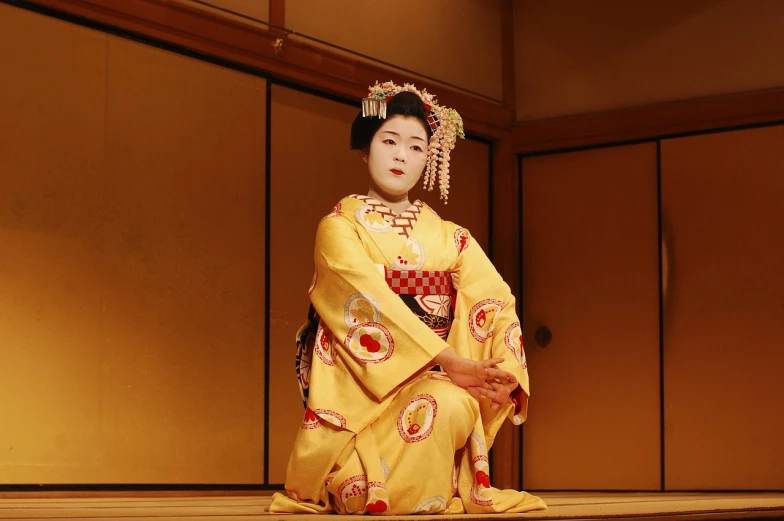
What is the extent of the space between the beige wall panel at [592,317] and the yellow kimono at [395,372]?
9.00ft

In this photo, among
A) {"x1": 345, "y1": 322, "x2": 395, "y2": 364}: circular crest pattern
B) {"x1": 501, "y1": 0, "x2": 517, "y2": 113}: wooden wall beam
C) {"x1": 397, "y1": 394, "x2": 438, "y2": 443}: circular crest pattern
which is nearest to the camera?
{"x1": 397, "y1": 394, "x2": 438, "y2": 443}: circular crest pattern

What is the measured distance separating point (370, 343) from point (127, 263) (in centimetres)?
190

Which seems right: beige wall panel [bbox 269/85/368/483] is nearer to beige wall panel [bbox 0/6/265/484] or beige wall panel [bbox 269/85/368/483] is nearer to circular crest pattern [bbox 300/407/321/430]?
beige wall panel [bbox 0/6/265/484]

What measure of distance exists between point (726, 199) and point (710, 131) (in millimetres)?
366

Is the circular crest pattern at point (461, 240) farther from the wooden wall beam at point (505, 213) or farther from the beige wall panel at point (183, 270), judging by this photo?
the wooden wall beam at point (505, 213)

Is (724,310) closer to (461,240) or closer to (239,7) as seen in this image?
(461,240)

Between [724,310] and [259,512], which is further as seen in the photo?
[724,310]

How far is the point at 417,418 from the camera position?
3.12 meters

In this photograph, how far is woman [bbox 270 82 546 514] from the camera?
122 inches

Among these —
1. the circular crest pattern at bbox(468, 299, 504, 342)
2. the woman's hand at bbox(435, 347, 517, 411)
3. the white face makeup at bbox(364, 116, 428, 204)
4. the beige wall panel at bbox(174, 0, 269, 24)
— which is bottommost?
the woman's hand at bbox(435, 347, 517, 411)

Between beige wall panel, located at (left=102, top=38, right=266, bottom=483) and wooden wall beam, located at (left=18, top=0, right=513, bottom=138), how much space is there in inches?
3.8

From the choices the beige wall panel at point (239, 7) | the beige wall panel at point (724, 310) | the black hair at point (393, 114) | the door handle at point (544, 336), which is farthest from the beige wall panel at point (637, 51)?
the black hair at point (393, 114)

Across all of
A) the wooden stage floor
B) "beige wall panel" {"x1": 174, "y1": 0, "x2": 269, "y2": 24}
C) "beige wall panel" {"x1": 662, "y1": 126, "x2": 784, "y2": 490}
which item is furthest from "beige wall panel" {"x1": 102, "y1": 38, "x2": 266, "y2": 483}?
"beige wall panel" {"x1": 662, "y1": 126, "x2": 784, "y2": 490}

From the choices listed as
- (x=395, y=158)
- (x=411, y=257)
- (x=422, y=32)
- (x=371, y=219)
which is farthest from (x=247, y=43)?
(x=411, y=257)
